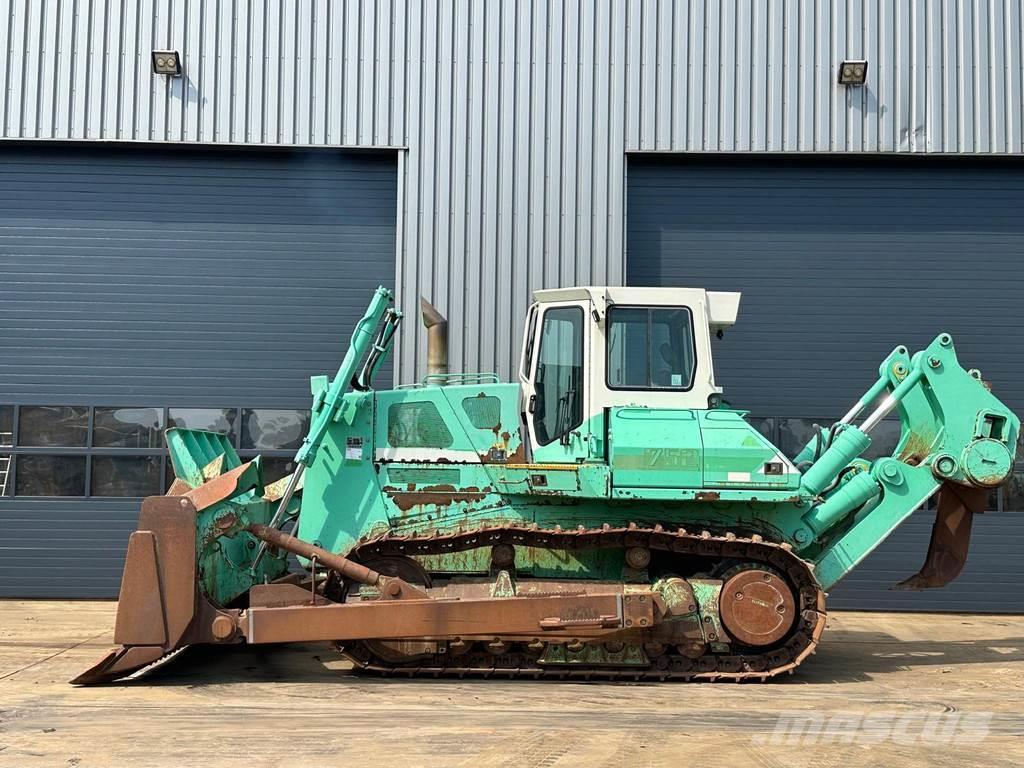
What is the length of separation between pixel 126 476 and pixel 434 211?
518cm

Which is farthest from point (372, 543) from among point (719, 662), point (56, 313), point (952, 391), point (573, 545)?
point (56, 313)

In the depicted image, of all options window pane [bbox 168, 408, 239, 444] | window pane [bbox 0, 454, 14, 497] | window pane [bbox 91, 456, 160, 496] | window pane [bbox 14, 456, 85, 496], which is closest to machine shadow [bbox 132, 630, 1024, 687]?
window pane [bbox 91, 456, 160, 496]

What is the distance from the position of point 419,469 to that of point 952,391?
4.75m

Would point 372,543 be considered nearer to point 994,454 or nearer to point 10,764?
point 10,764

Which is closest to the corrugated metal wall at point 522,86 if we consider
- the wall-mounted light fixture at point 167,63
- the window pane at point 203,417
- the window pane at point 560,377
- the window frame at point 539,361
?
the wall-mounted light fixture at point 167,63

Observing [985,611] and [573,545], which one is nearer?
[573,545]

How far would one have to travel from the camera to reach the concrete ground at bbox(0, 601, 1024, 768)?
5.89 m

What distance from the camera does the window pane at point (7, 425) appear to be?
12656 millimetres

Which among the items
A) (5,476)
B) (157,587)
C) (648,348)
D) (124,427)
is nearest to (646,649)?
(648,348)

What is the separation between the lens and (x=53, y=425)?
12.7 m

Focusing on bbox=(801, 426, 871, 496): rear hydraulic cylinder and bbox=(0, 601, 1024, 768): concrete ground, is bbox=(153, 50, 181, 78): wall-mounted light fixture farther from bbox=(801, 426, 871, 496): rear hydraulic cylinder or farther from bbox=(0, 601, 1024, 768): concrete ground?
bbox=(801, 426, 871, 496): rear hydraulic cylinder

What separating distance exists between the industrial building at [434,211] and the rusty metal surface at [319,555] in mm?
4650

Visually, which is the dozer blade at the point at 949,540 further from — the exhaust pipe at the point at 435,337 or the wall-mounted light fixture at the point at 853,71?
the wall-mounted light fixture at the point at 853,71

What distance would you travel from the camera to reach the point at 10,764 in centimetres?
560
